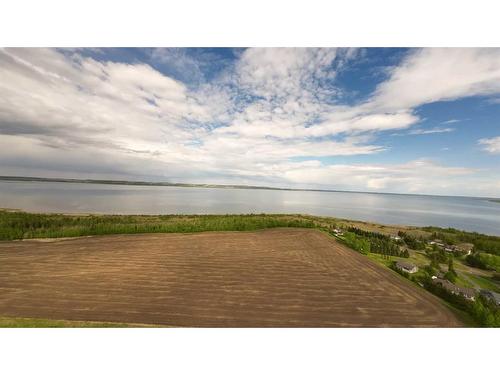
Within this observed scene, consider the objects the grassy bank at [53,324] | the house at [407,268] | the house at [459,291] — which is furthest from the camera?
the house at [407,268]

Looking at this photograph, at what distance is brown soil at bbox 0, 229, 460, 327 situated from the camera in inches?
236

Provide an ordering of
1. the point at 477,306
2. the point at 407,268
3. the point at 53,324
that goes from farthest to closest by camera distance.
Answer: the point at 407,268
the point at 477,306
the point at 53,324

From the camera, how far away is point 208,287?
24.2 feet

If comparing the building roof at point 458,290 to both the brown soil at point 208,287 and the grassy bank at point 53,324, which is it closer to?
the brown soil at point 208,287

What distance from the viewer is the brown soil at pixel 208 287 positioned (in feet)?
19.6

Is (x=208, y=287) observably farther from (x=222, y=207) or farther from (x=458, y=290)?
(x=222, y=207)

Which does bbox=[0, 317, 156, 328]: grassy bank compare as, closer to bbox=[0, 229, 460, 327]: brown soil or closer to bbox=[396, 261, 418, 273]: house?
bbox=[0, 229, 460, 327]: brown soil

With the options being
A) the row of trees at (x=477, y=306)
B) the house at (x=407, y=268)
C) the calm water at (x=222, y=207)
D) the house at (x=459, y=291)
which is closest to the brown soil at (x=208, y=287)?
the row of trees at (x=477, y=306)

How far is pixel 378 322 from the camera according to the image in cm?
596

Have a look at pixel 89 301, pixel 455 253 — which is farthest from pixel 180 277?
pixel 455 253

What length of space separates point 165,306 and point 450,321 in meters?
8.53

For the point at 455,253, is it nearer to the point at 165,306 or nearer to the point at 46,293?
the point at 165,306

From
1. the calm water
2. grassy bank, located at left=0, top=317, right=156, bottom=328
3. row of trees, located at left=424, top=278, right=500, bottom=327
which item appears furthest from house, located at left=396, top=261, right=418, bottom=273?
the calm water

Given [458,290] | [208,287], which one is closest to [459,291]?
[458,290]
